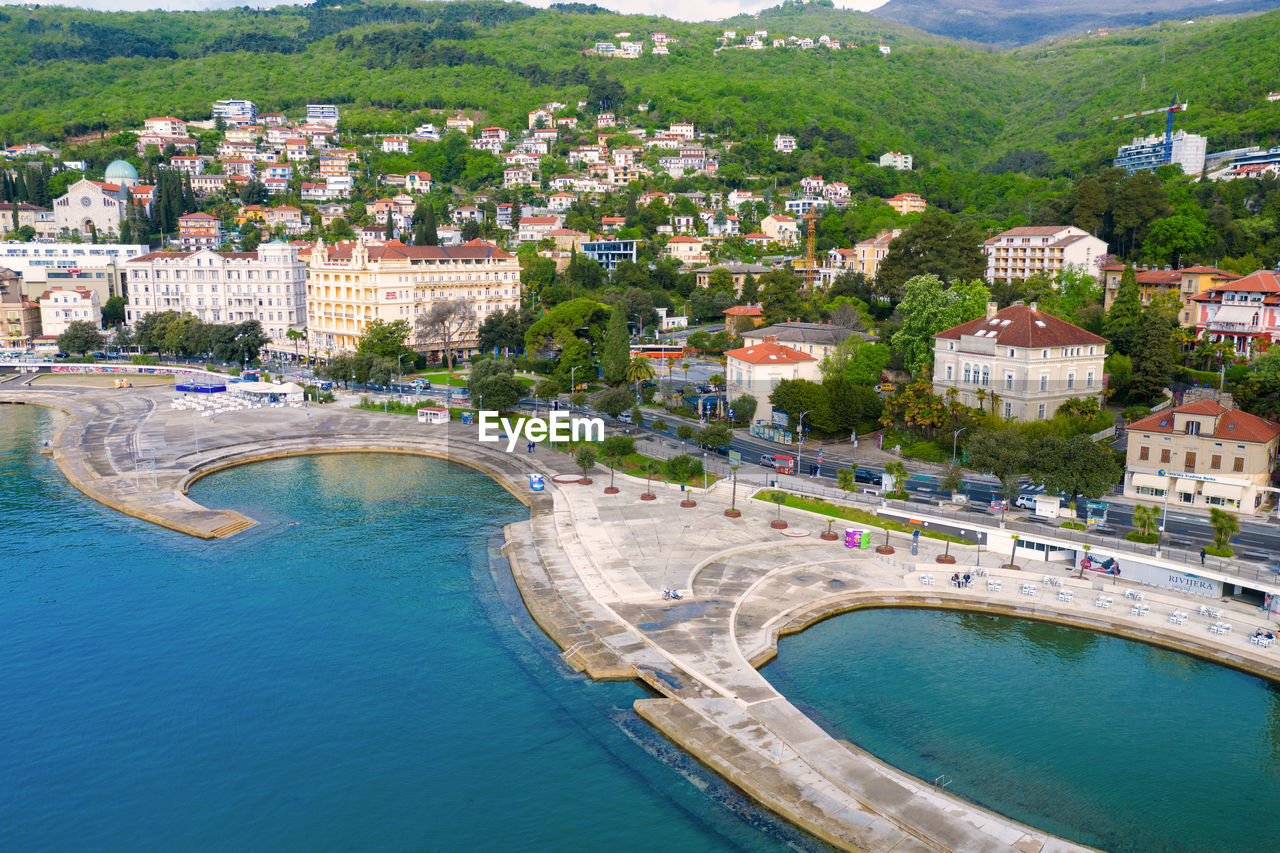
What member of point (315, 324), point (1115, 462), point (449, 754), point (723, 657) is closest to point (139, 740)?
point (449, 754)

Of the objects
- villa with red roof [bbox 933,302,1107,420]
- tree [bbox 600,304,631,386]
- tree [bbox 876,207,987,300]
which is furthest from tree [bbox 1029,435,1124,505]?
tree [bbox 876,207,987,300]

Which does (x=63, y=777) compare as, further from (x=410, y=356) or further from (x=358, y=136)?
(x=358, y=136)


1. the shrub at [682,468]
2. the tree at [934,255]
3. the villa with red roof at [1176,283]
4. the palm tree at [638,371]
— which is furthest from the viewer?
the tree at [934,255]

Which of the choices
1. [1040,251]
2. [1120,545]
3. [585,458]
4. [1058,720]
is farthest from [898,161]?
[1058,720]

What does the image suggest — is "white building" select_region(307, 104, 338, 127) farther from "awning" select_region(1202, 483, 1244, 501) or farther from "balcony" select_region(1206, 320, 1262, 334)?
"awning" select_region(1202, 483, 1244, 501)

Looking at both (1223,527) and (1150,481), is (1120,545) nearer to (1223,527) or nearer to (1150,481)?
(1223,527)

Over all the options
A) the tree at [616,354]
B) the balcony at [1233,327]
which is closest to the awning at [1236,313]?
the balcony at [1233,327]

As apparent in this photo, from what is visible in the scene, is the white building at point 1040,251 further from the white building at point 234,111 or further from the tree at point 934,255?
the white building at point 234,111

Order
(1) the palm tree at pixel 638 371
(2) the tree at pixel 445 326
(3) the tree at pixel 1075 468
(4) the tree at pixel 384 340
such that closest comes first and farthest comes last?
1. (3) the tree at pixel 1075 468
2. (1) the palm tree at pixel 638 371
3. (4) the tree at pixel 384 340
4. (2) the tree at pixel 445 326
